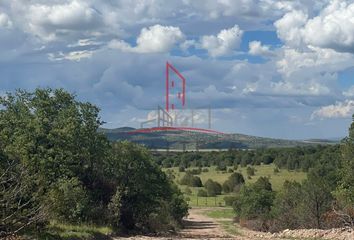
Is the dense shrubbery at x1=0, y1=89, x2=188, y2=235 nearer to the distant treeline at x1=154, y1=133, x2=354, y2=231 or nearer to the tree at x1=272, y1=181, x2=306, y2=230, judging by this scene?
the distant treeline at x1=154, y1=133, x2=354, y2=231

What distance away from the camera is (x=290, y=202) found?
66500 mm

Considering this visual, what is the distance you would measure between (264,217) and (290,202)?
10.1 m

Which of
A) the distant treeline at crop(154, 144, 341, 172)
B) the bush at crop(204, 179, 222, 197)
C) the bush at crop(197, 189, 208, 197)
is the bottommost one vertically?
the bush at crop(197, 189, 208, 197)

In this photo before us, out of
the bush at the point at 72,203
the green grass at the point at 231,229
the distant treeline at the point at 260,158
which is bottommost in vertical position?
the green grass at the point at 231,229

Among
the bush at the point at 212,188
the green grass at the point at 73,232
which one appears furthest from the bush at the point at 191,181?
the green grass at the point at 73,232

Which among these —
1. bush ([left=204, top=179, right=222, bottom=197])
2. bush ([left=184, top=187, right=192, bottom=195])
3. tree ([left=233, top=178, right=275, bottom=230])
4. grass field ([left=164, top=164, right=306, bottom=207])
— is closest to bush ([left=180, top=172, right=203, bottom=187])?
grass field ([left=164, top=164, right=306, bottom=207])

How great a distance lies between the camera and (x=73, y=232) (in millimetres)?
36281

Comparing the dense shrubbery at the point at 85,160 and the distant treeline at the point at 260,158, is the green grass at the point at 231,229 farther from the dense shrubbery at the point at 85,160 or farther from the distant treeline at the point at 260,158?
the distant treeline at the point at 260,158

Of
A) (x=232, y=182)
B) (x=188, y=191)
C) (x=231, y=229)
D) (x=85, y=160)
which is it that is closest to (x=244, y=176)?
(x=232, y=182)

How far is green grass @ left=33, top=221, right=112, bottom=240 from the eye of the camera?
105 feet

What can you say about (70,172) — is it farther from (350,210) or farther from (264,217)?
(264,217)

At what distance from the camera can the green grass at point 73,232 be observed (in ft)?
105

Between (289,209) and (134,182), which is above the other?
(134,182)

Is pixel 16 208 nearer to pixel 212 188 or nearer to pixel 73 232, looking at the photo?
pixel 73 232
